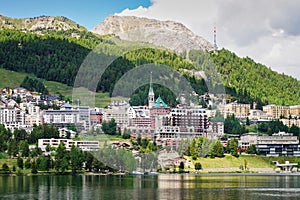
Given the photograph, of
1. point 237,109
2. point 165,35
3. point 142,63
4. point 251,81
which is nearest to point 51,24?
point 251,81

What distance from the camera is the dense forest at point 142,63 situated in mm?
103562

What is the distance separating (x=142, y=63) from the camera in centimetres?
10350

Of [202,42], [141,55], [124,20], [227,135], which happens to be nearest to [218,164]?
[227,135]

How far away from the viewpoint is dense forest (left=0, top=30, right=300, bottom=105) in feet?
340

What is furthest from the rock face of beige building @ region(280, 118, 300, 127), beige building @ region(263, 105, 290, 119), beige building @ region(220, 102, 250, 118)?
beige building @ region(280, 118, 300, 127)

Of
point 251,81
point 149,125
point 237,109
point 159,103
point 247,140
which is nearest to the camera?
point 149,125

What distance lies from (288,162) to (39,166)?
31.9m

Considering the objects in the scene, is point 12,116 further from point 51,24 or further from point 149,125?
point 51,24

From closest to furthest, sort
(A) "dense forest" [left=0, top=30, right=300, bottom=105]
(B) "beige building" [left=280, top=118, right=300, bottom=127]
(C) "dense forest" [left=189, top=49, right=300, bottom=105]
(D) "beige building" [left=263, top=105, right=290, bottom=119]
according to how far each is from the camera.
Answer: (A) "dense forest" [left=0, top=30, right=300, bottom=105] < (B) "beige building" [left=280, top=118, right=300, bottom=127] < (D) "beige building" [left=263, top=105, right=290, bottom=119] < (C) "dense forest" [left=189, top=49, right=300, bottom=105]

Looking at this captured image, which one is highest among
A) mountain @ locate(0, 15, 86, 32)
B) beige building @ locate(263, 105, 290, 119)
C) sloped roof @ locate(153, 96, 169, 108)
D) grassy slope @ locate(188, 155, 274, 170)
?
mountain @ locate(0, 15, 86, 32)

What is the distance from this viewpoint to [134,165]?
63125 millimetres

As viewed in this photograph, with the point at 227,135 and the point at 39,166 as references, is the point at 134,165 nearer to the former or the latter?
the point at 39,166

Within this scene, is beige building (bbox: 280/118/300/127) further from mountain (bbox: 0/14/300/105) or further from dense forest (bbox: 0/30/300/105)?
dense forest (bbox: 0/30/300/105)

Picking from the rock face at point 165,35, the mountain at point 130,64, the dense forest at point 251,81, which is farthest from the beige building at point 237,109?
the rock face at point 165,35
